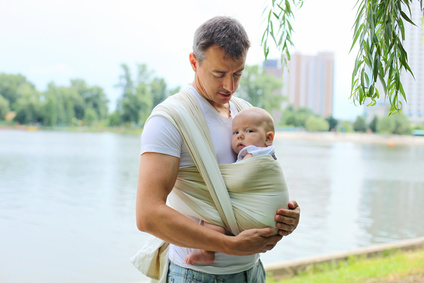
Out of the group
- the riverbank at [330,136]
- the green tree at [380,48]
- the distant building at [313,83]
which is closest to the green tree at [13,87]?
the riverbank at [330,136]

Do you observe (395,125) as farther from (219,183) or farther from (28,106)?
(219,183)

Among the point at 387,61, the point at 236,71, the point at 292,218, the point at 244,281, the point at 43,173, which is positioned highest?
the point at 387,61

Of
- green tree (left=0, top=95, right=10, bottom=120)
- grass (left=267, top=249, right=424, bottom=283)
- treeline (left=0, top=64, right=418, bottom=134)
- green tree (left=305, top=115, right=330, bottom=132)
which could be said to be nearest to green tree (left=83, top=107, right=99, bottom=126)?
treeline (left=0, top=64, right=418, bottom=134)

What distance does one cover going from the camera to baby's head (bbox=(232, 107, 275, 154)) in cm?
159

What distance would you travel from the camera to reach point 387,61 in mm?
2240

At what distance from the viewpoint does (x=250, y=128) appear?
1603 millimetres

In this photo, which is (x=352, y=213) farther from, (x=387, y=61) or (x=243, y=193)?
(x=243, y=193)

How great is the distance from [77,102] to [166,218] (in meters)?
64.5

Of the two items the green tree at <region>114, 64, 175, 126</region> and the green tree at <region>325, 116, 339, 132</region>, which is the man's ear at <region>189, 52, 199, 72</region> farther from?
the green tree at <region>325, 116, 339, 132</region>

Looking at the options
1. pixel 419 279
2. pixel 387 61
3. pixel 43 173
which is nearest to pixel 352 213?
pixel 419 279

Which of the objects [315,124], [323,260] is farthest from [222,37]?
[315,124]

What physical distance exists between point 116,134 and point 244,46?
205 ft

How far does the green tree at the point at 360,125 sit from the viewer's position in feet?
242

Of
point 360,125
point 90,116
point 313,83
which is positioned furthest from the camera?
point 313,83
